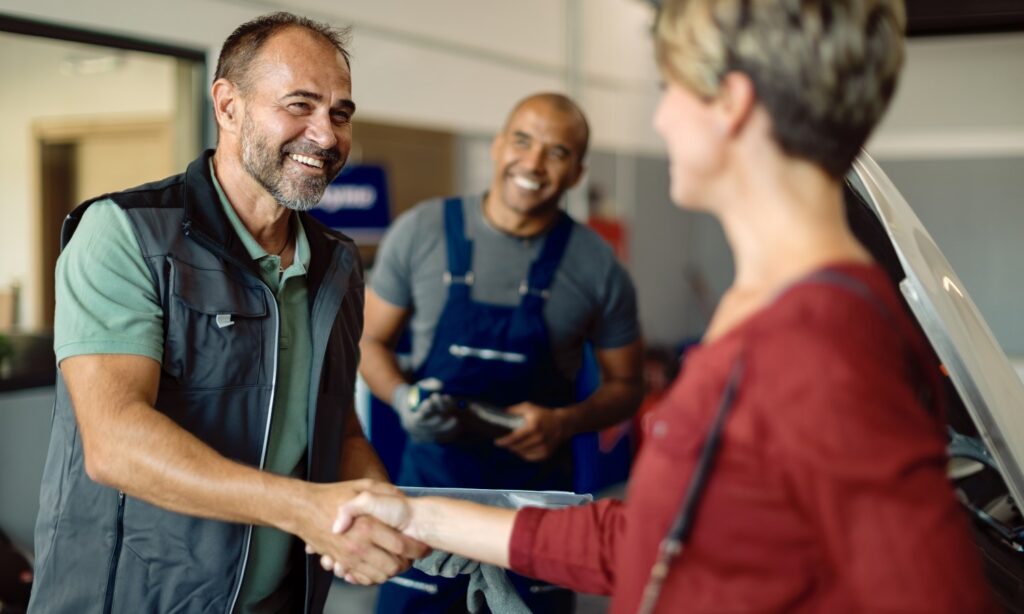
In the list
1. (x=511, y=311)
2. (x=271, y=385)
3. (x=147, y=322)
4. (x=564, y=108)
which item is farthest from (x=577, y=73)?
(x=147, y=322)

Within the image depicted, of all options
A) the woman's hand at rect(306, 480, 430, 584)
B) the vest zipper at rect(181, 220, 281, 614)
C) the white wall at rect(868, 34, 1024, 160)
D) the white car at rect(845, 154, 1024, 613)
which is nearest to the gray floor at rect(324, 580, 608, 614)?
the vest zipper at rect(181, 220, 281, 614)

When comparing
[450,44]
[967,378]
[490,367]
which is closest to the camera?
[967,378]

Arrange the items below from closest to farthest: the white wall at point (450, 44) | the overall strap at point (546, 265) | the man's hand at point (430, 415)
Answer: the man's hand at point (430, 415)
the overall strap at point (546, 265)
the white wall at point (450, 44)

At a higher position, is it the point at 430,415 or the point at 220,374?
the point at 220,374

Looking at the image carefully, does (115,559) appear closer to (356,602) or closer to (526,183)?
(526,183)

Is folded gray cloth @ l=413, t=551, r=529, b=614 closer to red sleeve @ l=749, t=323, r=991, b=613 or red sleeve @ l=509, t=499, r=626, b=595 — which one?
red sleeve @ l=509, t=499, r=626, b=595

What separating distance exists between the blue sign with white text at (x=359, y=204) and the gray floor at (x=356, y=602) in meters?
1.61

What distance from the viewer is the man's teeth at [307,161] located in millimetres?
1673

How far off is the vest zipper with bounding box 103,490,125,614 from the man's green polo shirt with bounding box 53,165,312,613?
20 centimetres

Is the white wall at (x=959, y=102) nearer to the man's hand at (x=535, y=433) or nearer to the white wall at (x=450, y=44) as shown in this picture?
the white wall at (x=450, y=44)

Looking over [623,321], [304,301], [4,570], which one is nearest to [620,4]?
[623,321]

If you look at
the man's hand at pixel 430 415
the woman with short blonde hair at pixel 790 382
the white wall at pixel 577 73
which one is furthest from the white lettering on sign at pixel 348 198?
the woman with short blonde hair at pixel 790 382

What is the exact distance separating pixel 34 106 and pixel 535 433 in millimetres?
2953

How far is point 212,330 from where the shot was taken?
1.53 meters
